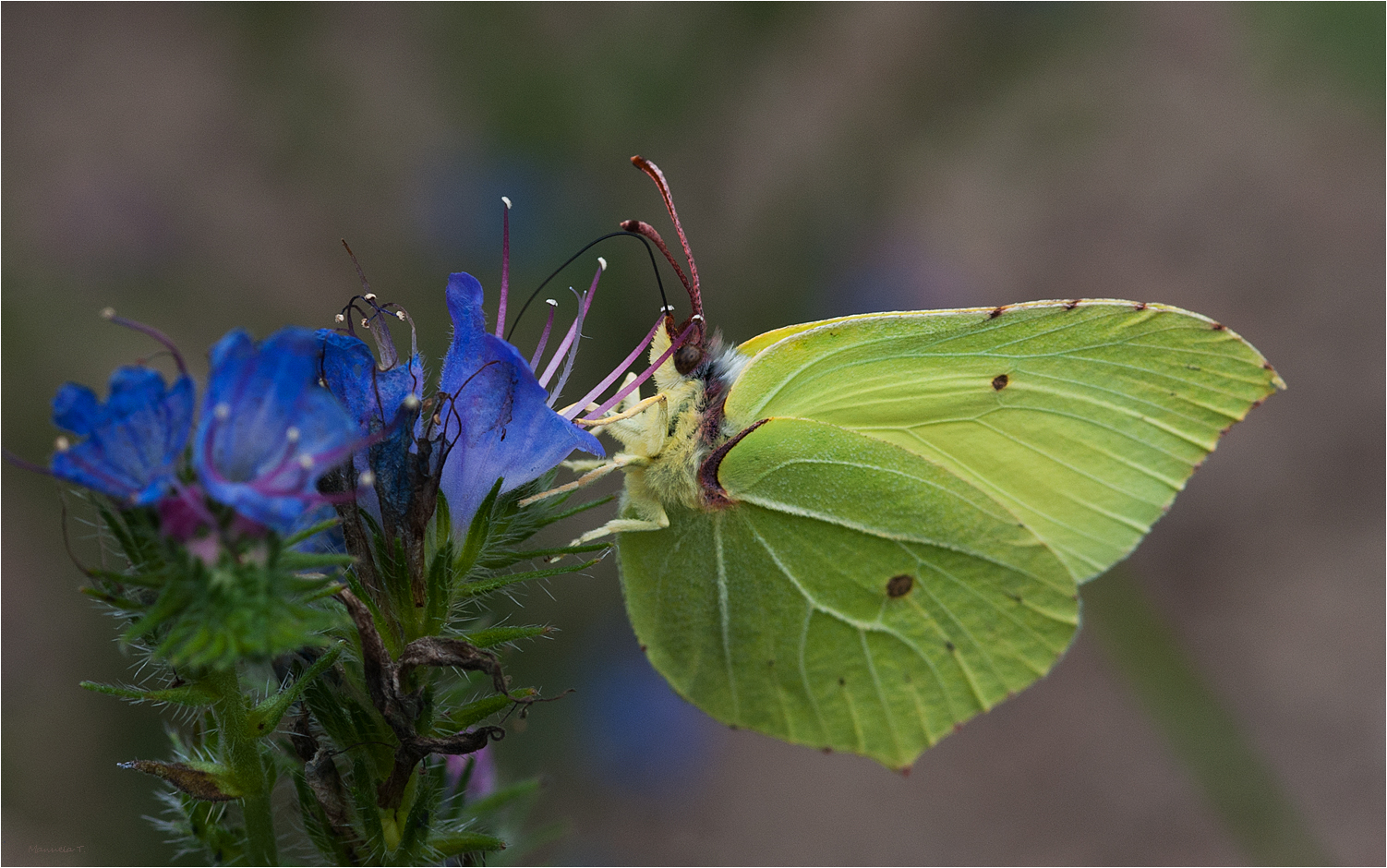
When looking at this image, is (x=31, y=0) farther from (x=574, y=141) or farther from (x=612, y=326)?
(x=612, y=326)

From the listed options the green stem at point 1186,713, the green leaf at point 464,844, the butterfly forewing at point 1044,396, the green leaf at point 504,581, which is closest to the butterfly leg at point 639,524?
the butterfly forewing at point 1044,396

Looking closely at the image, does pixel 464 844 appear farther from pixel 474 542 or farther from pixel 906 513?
pixel 906 513

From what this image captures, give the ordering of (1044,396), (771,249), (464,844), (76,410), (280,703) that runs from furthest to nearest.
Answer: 1. (771,249)
2. (1044,396)
3. (464,844)
4. (280,703)
5. (76,410)

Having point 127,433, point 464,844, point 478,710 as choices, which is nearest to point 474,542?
point 478,710

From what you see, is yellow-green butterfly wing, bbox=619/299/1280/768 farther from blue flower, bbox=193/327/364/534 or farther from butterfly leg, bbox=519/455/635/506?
blue flower, bbox=193/327/364/534

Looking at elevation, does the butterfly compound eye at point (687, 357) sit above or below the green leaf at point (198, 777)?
above

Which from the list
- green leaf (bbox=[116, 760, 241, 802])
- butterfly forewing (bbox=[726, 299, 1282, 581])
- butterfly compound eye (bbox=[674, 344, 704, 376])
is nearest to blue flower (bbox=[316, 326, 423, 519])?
green leaf (bbox=[116, 760, 241, 802])

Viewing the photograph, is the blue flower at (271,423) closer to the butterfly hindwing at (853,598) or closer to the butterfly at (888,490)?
the butterfly at (888,490)
